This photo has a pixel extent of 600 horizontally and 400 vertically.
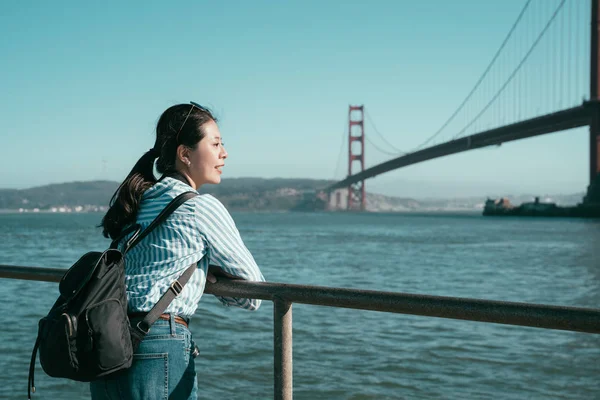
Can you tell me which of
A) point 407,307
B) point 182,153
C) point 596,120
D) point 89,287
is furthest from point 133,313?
point 596,120

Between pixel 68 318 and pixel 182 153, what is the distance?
45 cm

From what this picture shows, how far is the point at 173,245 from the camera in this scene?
137 centimetres

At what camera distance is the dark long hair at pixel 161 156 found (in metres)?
1.47

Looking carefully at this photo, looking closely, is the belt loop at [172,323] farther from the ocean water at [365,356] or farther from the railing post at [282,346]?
the ocean water at [365,356]

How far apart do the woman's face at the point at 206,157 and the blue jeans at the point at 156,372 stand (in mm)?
324

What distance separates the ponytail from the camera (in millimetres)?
1465

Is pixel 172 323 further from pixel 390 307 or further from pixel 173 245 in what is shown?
pixel 390 307

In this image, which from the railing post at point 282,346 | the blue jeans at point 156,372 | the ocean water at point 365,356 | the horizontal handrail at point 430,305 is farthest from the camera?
the ocean water at point 365,356

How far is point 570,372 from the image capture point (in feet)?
21.1

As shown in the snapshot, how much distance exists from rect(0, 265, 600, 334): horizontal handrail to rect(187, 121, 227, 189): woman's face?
0.22m

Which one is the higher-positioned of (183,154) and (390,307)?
(183,154)

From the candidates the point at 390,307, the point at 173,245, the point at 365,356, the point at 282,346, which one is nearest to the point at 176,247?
the point at 173,245

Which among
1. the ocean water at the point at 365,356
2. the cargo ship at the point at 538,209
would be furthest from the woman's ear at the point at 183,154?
the cargo ship at the point at 538,209

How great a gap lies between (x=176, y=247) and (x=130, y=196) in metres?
0.18
